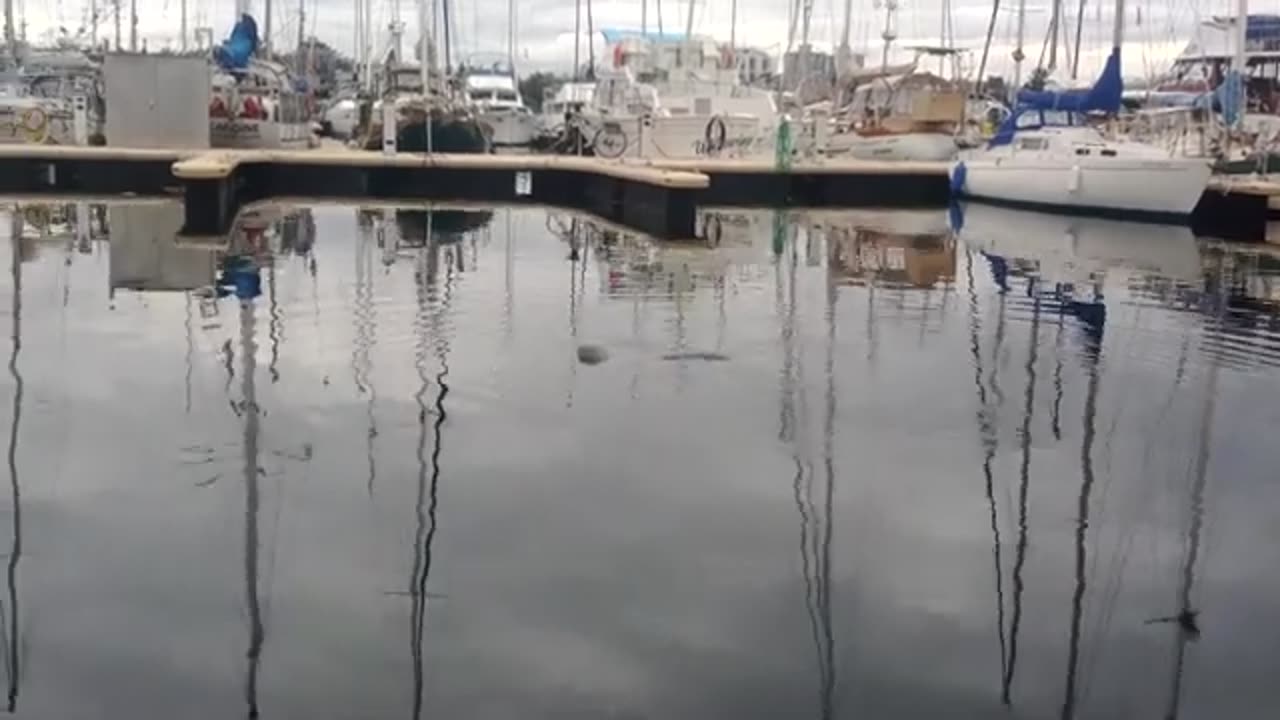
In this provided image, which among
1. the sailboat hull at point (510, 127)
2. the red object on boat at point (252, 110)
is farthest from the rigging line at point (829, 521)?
the sailboat hull at point (510, 127)

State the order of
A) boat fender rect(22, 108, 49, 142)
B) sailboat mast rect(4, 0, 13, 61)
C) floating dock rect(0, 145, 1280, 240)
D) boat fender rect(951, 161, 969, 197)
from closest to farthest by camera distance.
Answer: floating dock rect(0, 145, 1280, 240) → boat fender rect(951, 161, 969, 197) → boat fender rect(22, 108, 49, 142) → sailboat mast rect(4, 0, 13, 61)

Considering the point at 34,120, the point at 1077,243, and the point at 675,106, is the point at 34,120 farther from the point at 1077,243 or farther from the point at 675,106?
the point at 1077,243

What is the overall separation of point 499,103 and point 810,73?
1081cm

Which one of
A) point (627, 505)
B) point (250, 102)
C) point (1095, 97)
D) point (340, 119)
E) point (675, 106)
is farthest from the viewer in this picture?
point (340, 119)

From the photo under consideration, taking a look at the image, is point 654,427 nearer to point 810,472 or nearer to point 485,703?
point 810,472

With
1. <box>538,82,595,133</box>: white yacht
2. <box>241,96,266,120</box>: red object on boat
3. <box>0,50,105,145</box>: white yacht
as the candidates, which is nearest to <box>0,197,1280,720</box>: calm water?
<box>0,50,105,145</box>: white yacht

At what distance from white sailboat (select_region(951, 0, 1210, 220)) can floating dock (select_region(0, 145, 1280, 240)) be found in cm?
88

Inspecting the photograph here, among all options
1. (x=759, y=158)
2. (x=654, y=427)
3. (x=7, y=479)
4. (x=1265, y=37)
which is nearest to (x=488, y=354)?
(x=654, y=427)

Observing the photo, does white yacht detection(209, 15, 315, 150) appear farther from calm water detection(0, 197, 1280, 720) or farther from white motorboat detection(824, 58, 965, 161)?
calm water detection(0, 197, 1280, 720)

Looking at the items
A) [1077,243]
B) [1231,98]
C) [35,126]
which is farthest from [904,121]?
[35,126]

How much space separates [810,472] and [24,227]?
15.8 metres

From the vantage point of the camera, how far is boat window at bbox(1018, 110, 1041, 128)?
30.8m

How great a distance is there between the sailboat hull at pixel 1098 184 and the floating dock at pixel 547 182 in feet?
2.73

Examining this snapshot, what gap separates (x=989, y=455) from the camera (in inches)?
368
